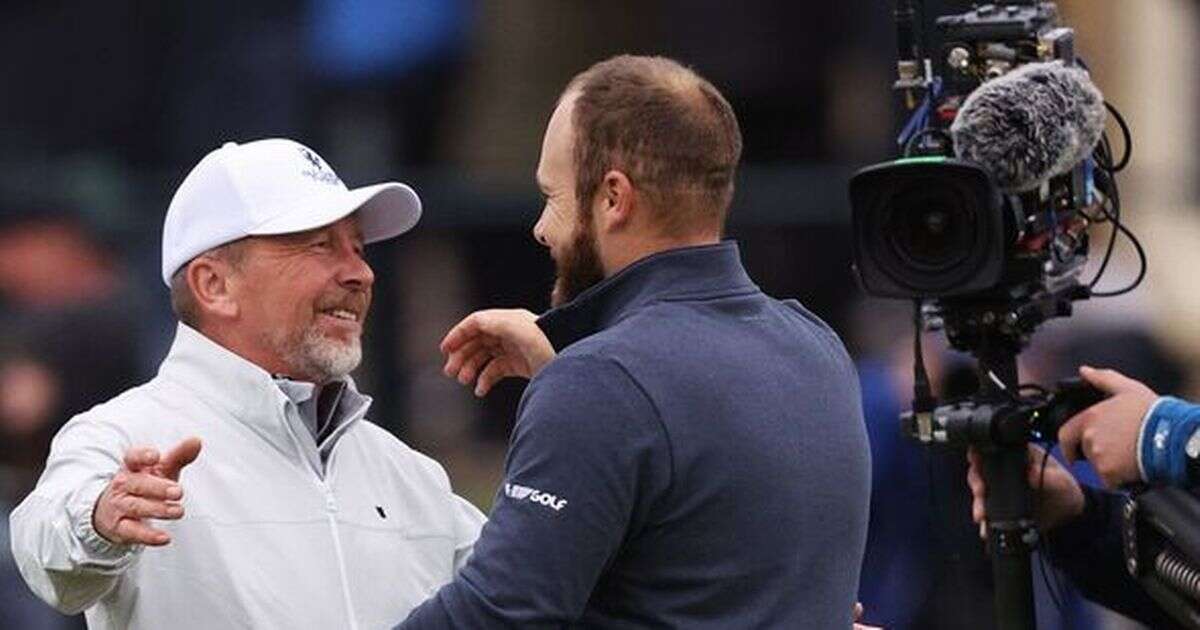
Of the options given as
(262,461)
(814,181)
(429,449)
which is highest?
(262,461)

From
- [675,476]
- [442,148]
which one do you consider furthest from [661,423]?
[442,148]

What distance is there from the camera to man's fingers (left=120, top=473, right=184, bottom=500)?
4371 mm

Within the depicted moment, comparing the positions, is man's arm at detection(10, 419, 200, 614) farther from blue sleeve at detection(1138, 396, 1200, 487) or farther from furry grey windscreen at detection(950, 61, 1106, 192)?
blue sleeve at detection(1138, 396, 1200, 487)

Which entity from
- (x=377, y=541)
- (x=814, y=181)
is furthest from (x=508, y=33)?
(x=377, y=541)

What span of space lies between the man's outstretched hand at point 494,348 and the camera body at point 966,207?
567 mm

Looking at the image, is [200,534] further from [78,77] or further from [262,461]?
[78,77]

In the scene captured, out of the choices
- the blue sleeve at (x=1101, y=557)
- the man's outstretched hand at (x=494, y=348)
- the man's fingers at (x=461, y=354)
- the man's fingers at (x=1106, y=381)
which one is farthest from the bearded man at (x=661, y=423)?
the blue sleeve at (x=1101, y=557)

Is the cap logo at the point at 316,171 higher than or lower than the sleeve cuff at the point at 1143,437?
higher

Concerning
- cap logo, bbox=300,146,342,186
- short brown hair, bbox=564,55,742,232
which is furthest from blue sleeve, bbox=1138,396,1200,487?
cap logo, bbox=300,146,342,186

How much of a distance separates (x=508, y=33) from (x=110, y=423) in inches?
198

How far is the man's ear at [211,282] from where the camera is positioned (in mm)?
5074

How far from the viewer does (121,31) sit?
9438 mm

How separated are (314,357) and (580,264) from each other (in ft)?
2.02

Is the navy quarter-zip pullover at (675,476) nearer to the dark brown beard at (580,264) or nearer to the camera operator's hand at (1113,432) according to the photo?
the dark brown beard at (580,264)
